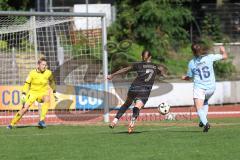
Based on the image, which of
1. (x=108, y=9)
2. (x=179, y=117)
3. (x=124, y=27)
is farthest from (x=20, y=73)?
(x=108, y=9)

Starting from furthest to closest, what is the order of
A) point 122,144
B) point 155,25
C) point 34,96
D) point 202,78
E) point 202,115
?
point 155,25, point 34,96, point 202,78, point 202,115, point 122,144

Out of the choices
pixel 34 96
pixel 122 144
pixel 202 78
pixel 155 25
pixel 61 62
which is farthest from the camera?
pixel 155 25

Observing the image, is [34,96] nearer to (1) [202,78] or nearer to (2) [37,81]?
(2) [37,81]

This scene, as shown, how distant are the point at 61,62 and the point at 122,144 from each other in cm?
1140

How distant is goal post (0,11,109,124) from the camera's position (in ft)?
77.9

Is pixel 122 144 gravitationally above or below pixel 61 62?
below

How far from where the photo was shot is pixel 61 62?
81.9ft

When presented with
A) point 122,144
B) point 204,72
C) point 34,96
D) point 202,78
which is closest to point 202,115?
point 202,78

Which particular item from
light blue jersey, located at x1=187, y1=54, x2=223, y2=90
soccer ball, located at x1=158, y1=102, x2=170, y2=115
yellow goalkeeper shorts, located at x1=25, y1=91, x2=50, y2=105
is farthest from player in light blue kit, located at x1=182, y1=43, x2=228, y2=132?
soccer ball, located at x1=158, y1=102, x2=170, y2=115

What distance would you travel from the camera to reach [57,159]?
1180cm

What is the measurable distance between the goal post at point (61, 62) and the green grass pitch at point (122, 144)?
5.88 meters

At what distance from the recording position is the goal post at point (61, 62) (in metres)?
23.8

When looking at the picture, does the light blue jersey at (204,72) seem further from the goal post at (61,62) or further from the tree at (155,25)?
the tree at (155,25)

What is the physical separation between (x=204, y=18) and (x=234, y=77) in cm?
668
